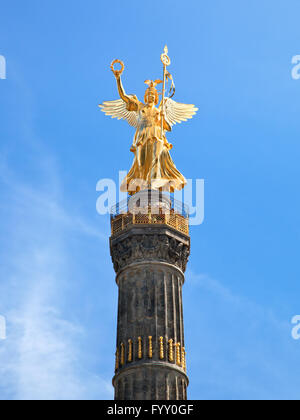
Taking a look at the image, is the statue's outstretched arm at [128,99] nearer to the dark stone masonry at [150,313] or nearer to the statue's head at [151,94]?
the statue's head at [151,94]

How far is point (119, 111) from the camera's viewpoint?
2298 inches

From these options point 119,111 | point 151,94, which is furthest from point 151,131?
point 119,111

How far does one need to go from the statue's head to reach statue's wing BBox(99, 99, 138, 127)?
1367 millimetres

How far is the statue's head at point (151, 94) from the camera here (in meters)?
56.9

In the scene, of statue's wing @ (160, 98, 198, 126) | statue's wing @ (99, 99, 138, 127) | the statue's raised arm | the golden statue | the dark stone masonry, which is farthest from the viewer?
statue's wing @ (160, 98, 198, 126)

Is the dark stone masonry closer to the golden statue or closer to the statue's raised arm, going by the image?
the golden statue

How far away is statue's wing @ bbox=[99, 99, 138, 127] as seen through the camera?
57812 mm

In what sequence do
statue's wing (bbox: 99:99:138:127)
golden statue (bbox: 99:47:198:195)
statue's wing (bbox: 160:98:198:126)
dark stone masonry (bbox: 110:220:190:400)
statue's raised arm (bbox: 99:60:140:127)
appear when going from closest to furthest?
dark stone masonry (bbox: 110:220:190:400)
golden statue (bbox: 99:47:198:195)
statue's raised arm (bbox: 99:60:140:127)
statue's wing (bbox: 99:99:138:127)
statue's wing (bbox: 160:98:198:126)

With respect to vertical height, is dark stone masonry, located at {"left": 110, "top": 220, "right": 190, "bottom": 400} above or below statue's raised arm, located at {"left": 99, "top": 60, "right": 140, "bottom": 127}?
below

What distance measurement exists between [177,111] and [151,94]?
2916 millimetres

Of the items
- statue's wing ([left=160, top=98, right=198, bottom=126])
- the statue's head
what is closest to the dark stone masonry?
the statue's head

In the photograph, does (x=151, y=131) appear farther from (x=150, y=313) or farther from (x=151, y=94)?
(x=150, y=313)

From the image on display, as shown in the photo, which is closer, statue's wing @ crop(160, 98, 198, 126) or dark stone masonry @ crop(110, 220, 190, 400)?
dark stone masonry @ crop(110, 220, 190, 400)
